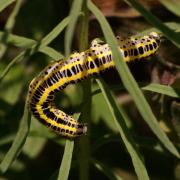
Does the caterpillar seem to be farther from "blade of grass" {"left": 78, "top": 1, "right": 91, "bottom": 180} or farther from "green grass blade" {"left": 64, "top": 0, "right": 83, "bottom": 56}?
"green grass blade" {"left": 64, "top": 0, "right": 83, "bottom": 56}

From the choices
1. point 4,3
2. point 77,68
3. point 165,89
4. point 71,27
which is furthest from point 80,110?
point 71,27

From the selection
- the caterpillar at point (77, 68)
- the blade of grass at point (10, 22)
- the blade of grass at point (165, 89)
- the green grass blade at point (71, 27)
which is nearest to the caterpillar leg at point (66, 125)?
the caterpillar at point (77, 68)

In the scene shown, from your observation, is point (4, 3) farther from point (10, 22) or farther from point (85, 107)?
point (85, 107)

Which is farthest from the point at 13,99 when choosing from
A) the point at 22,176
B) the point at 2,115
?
the point at 22,176

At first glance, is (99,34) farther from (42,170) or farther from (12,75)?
(42,170)

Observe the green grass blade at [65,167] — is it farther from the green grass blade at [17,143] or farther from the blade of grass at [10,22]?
the blade of grass at [10,22]
